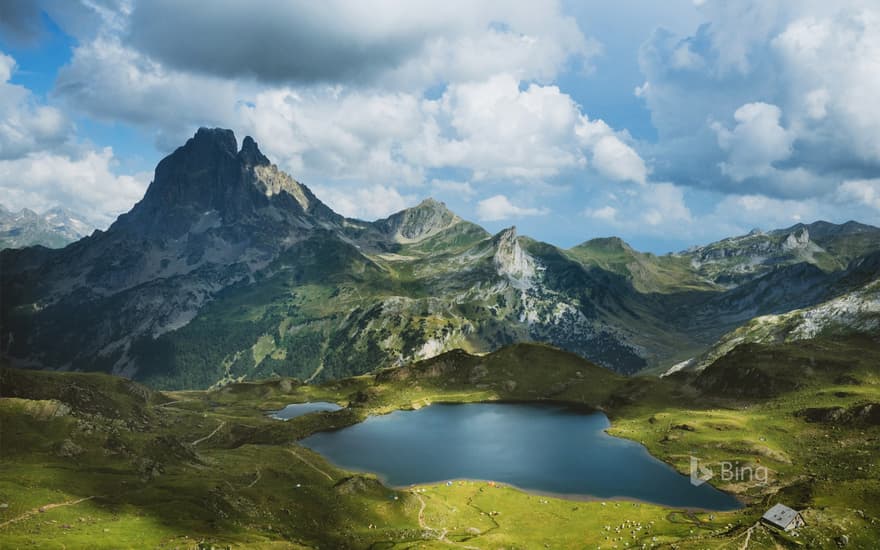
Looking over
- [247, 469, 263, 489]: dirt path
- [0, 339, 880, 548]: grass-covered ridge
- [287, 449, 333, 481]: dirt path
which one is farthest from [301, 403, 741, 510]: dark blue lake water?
[247, 469, 263, 489]: dirt path

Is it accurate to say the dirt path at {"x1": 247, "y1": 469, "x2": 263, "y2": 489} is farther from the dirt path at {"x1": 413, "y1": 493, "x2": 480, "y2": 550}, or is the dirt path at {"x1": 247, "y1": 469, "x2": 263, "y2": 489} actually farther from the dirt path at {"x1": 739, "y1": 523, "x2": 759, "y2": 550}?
the dirt path at {"x1": 739, "y1": 523, "x2": 759, "y2": 550}

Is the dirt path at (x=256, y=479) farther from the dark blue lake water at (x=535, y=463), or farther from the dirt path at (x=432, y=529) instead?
the dark blue lake water at (x=535, y=463)

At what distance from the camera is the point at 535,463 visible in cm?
16450

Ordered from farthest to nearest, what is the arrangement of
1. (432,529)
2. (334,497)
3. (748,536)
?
(334,497) < (432,529) < (748,536)

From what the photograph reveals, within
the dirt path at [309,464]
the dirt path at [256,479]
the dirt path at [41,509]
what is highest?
the dirt path at [41,509]

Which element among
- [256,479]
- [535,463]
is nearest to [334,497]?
[256,479]

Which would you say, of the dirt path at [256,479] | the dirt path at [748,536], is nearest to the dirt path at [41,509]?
the dirt path at [256,479]

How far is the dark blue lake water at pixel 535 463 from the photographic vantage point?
138375 mm

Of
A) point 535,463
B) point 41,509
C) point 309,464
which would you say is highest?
point 41,509

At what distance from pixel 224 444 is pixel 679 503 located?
156 meters

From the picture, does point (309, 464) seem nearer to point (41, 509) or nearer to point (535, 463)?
point (535, 463)

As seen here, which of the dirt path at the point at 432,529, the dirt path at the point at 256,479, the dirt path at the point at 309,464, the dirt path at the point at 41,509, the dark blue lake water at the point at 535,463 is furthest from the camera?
the dirt path at the point at 309,464

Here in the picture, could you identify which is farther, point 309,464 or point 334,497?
point 309,464

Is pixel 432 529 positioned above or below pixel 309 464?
below
